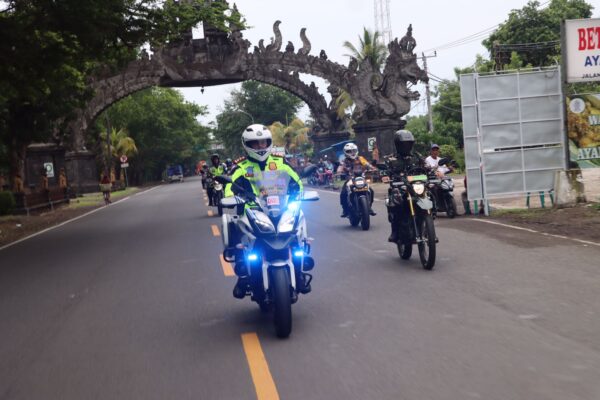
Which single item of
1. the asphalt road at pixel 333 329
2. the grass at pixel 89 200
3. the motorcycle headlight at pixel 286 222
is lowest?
the grass at pixel 89 200

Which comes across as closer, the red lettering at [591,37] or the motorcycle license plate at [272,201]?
the motorcycle license plate at [272,201]

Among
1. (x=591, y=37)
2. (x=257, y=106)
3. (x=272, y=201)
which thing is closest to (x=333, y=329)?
(x=272, y=201)

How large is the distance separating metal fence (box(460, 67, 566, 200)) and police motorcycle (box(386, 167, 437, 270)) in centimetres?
586

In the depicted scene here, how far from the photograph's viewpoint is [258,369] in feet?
17.9

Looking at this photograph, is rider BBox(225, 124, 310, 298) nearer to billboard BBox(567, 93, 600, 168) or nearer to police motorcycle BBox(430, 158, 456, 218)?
police motorcycle BBox(430, 158, 456, 218)

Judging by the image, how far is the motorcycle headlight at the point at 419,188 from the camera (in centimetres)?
961

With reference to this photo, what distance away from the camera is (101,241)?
16.6 meters

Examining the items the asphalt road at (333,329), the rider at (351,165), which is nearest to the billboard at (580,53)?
the rider at (351,165)

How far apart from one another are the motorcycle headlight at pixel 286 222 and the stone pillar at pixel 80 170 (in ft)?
136

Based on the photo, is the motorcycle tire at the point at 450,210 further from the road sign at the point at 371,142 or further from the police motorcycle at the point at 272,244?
the road sign at the point at 371,142

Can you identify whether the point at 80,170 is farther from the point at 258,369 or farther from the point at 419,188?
the point at 258,369

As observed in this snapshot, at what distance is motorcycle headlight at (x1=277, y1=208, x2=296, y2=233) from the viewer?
6.38 m

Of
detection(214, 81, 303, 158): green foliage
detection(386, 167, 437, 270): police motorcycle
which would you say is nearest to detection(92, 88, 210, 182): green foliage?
detection(214, 81, 303, 158): green foliage

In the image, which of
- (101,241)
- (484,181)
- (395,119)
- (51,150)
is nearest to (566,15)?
(395,119)
